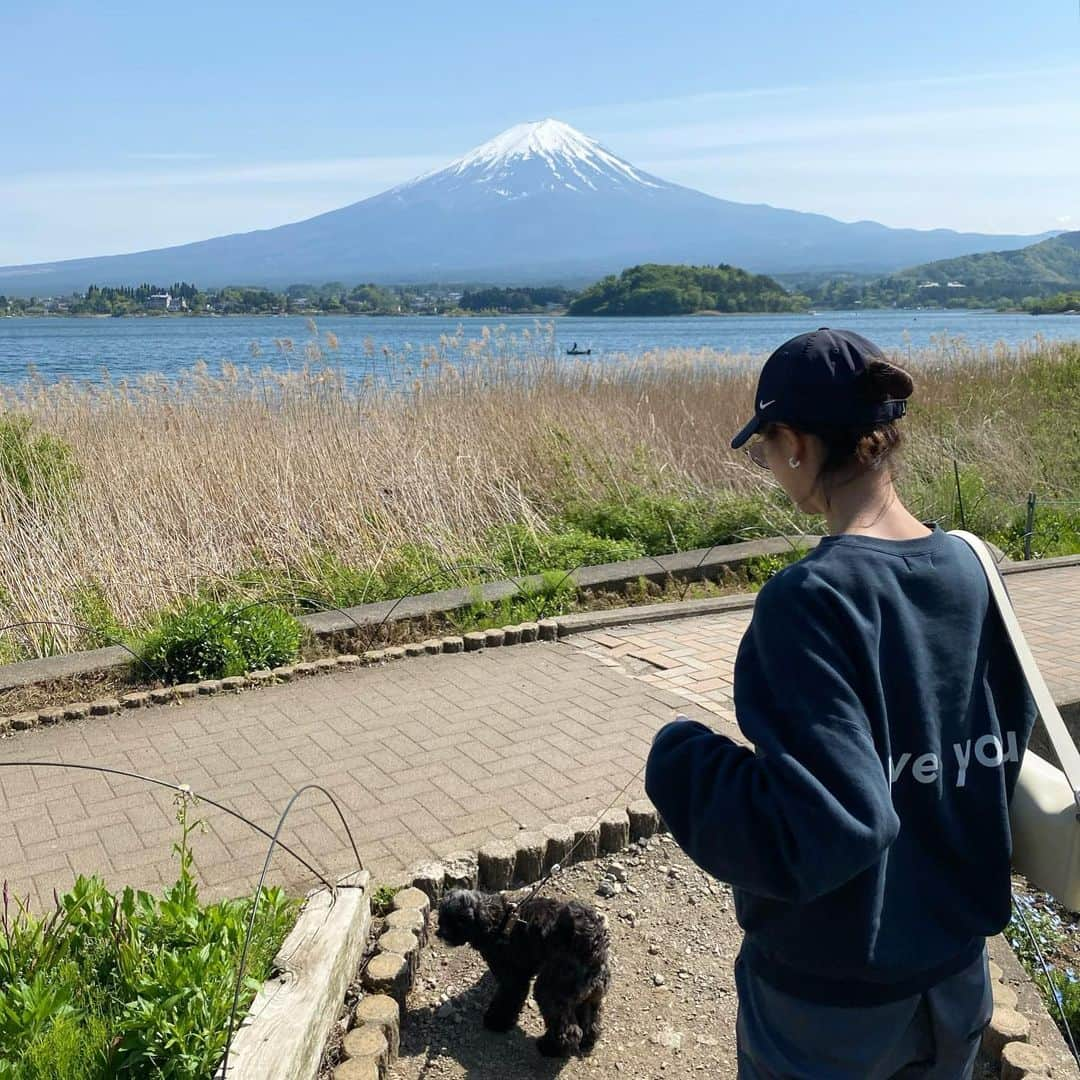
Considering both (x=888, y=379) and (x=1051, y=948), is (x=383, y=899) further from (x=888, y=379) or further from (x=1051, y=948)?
(x=888, y=379)

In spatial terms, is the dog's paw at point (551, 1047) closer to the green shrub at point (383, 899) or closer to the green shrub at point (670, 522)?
the green shrub at point (383, 899)

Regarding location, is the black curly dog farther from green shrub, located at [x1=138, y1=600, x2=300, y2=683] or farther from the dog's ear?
green shrub, located at [x1=138, y1=600, x2=300, y2=683]

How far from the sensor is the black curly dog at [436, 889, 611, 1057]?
2990 millimetres

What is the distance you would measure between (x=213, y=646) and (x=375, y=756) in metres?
1.54

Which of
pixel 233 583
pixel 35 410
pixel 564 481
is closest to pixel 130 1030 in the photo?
pixel 233 583

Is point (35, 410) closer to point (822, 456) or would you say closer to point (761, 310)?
point (822, 456)

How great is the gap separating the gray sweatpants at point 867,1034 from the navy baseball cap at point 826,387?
36.6 inches

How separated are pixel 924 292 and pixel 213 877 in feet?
325

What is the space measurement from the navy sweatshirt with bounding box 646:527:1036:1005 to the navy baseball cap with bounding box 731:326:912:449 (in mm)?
196

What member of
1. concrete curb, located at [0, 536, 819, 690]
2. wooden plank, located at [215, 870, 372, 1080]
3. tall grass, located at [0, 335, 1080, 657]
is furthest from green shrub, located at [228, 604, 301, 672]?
wooden plank, located at [215, 870, 372, 1080]

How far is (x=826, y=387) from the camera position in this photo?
66.4 inches

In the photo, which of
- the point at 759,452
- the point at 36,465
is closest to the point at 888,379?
the point at 759,452

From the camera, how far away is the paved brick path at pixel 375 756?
13.5 feet

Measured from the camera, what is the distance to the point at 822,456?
5.69 feet
